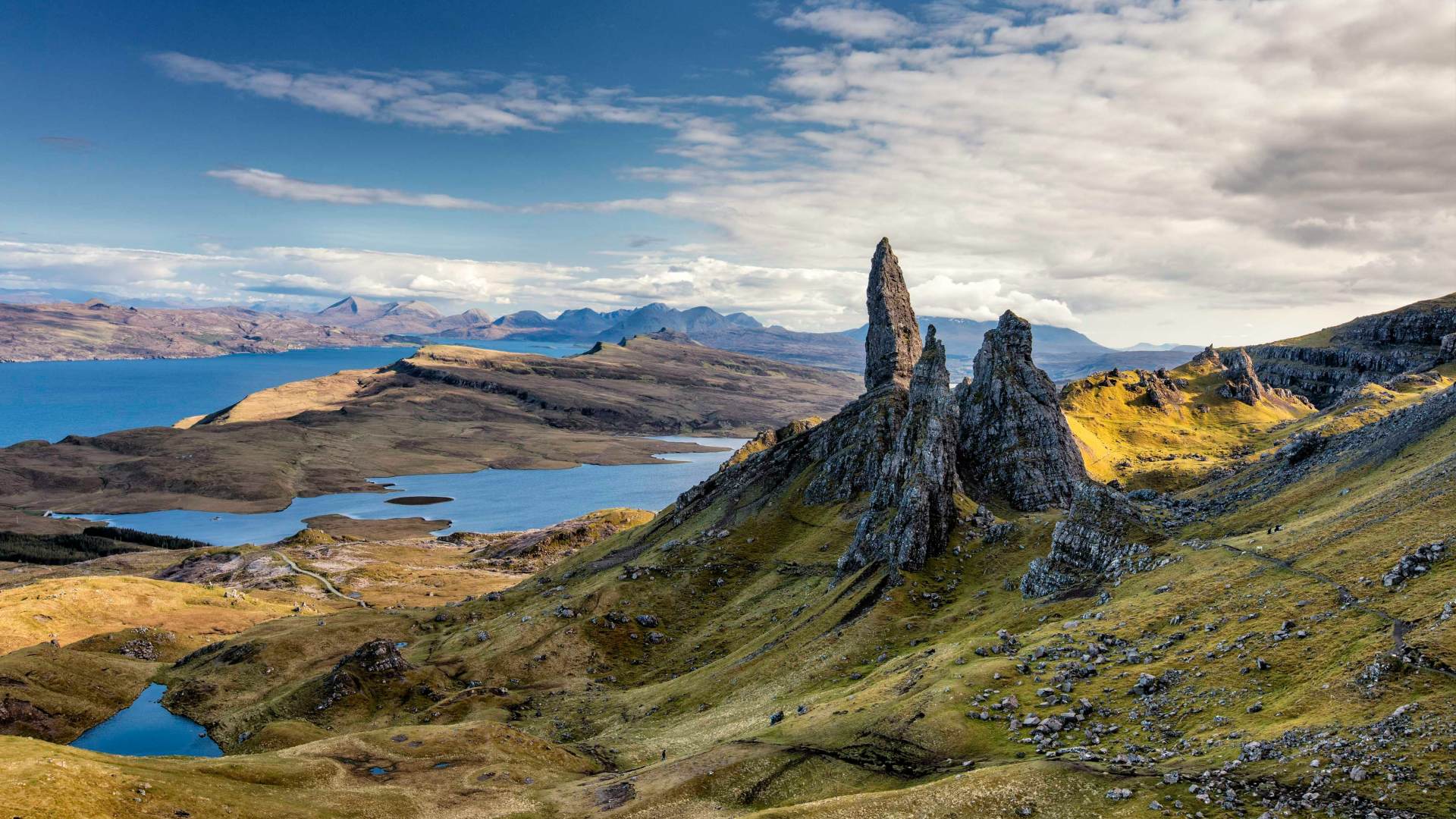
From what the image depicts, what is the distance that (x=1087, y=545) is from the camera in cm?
9525

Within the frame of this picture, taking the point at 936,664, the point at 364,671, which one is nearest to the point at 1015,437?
the point at 936,664

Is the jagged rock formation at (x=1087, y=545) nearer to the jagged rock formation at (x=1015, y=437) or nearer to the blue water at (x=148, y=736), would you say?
the jagged rock formation at (x=1015, y=437)

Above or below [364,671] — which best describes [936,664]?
above

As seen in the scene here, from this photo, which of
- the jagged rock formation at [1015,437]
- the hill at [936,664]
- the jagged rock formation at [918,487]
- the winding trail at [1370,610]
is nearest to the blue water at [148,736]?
the hill at [936,664]

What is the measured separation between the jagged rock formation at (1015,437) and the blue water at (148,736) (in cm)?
14895

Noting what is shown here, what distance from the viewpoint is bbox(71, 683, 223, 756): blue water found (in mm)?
130375

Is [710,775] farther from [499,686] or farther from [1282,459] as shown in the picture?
[1282,459]

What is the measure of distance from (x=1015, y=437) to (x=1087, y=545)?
67.6 metres

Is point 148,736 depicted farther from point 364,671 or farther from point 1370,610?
point 1370,610

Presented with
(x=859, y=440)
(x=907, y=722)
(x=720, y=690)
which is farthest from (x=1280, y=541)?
(x=859, y=440)

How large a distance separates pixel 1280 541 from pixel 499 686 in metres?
123

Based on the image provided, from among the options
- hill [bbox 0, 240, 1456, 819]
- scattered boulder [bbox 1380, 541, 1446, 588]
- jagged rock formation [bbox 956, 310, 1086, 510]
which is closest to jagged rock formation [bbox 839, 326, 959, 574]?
hill [bbox 0, 240, 1456, 819]

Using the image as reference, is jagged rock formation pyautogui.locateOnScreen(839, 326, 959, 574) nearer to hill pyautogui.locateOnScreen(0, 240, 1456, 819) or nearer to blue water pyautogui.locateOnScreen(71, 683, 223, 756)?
hill pyautogui.locateOnScreen(0, 240, 1456, 819)

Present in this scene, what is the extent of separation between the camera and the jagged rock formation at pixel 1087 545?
92.4 metres
